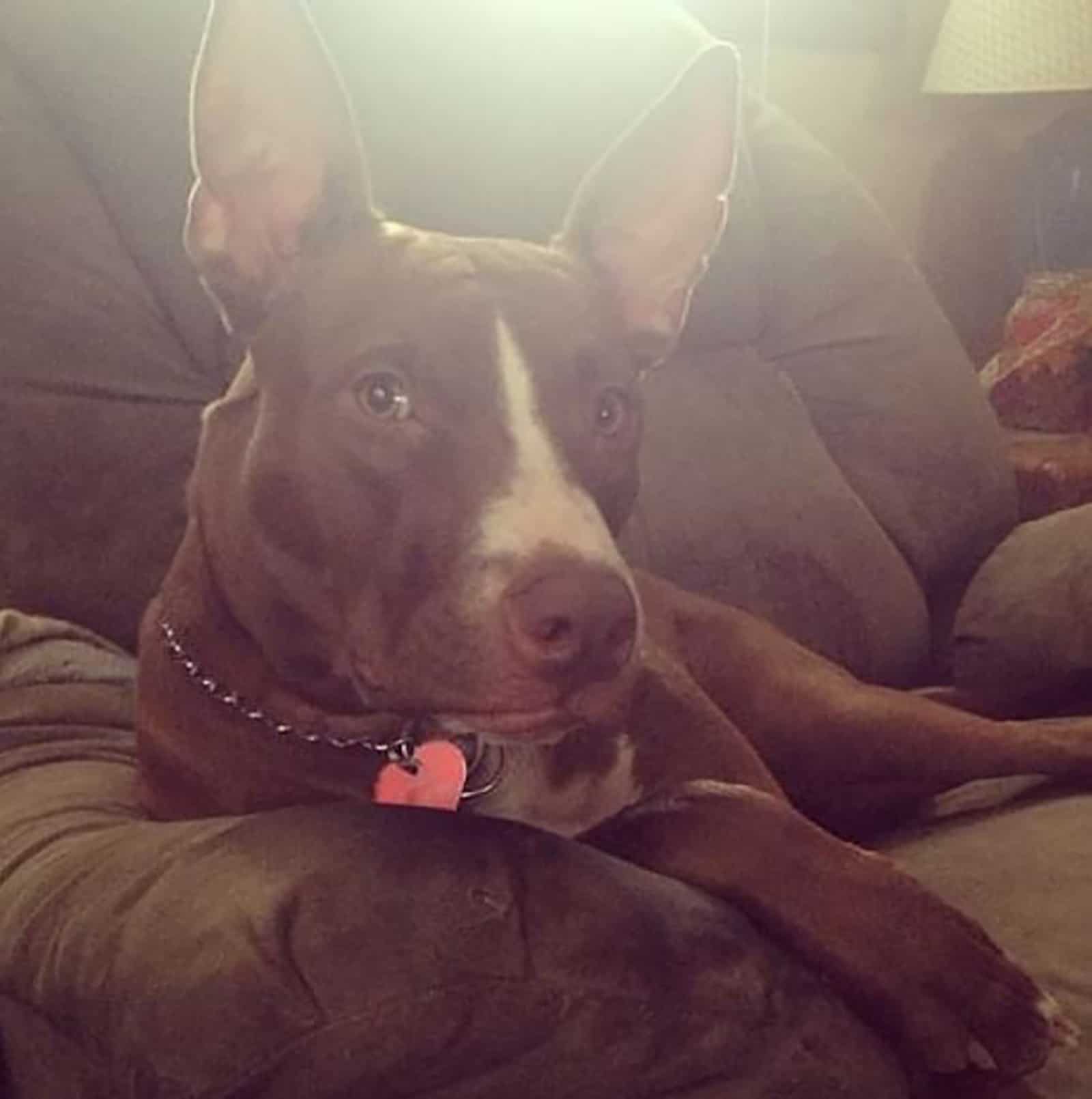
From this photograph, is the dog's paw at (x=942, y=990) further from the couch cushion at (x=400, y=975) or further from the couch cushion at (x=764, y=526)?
the couch cushion at (x=764, y=526)

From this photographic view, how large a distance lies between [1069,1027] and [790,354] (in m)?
1.34

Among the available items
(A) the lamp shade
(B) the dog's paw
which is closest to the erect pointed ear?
(B) the dog's paw

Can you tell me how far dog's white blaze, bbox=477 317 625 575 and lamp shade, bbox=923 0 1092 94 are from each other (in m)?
2.33

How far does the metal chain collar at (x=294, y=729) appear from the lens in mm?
1556

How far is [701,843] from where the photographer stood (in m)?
1.38

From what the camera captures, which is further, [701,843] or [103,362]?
[103,362]

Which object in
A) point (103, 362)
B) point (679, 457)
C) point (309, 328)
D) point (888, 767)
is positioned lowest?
point (888, 767)

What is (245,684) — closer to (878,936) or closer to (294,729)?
(294,729)

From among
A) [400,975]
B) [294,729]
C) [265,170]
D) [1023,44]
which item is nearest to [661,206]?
[265,170]

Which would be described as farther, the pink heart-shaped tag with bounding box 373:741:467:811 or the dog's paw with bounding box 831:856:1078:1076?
the pink heart-shaped tag with bounding box 373:741:467:811

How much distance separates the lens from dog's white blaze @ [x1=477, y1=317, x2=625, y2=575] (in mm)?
1351

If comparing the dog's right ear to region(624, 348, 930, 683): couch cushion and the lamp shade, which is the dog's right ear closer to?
region(624, 348, 930, 683): couch cushion

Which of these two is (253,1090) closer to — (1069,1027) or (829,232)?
(1069,1027)

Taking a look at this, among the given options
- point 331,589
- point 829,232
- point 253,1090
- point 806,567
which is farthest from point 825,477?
point 253,1090
